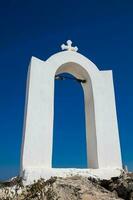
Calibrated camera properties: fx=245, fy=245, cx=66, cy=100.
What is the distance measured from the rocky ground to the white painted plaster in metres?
0.85

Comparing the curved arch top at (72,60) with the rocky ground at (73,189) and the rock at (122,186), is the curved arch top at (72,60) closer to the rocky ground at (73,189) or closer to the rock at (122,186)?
the rocky ground at (73,189)

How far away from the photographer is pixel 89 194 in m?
5.14

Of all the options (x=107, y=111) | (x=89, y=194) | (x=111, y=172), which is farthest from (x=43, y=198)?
(x=107, y=111)

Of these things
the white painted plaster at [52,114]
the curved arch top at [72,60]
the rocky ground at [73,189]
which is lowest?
the rocky ground at [73,189]

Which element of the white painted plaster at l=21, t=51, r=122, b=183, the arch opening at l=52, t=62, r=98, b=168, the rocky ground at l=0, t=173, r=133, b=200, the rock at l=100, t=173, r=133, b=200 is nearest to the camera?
the rocky ground at l=0, t=173, r=133, b=200

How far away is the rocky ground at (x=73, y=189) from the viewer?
4.57m

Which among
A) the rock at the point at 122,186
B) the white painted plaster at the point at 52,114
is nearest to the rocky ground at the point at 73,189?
the rock at the point at 122,186

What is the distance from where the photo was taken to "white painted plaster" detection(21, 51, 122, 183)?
6.61 metres

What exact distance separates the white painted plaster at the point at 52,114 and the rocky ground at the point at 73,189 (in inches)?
33.4

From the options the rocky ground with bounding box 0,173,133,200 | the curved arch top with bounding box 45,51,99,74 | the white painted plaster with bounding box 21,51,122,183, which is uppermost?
the curved arch top with bounding box 45,51,99,74

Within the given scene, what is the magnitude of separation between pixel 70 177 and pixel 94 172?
3.09 feet

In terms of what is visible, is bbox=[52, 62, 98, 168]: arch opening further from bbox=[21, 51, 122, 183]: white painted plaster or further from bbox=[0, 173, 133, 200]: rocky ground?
bbox=[0, 173, 133, 200]: rocky ground

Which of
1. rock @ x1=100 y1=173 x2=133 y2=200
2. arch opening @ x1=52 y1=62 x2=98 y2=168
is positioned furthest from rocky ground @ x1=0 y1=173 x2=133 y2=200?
arch opening @ x1=52 y1=62 x2=98 y2=168

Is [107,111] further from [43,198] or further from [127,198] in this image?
[43,198]
